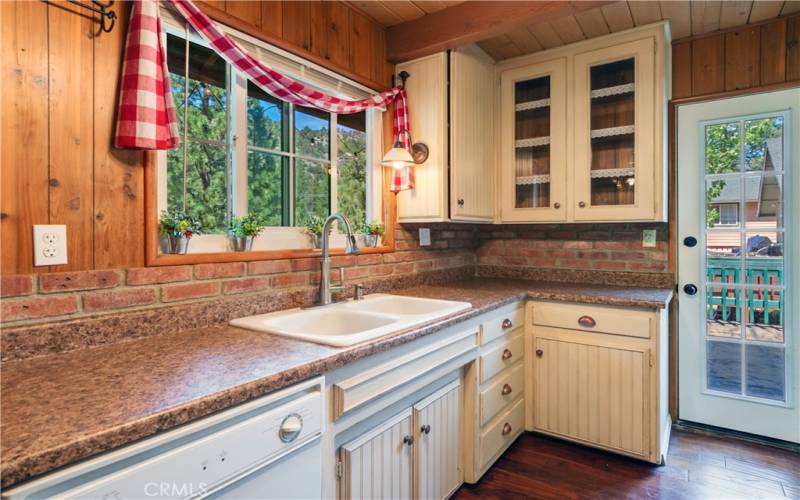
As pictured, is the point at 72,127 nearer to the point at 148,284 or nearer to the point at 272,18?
the point at 148,284

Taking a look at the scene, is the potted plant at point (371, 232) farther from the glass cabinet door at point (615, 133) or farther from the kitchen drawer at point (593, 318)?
the glass cabinet door at point (615, 133)

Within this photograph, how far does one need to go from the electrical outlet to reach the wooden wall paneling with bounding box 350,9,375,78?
1903 mm

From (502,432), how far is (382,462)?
0.98 metres

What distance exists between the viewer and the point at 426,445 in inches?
64.2

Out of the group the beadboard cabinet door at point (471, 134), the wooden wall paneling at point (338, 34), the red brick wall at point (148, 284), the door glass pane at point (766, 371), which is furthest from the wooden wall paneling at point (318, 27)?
the door glass pane at point (766, 371)

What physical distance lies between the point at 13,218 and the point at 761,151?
10.7 feet

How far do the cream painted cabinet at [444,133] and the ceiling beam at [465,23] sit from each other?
0.09 meters

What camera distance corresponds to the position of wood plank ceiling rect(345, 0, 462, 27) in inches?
82.5

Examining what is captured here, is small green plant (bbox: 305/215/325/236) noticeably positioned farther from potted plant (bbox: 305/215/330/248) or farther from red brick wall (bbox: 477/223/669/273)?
red brick wall (bbox: 477/223/669/273)

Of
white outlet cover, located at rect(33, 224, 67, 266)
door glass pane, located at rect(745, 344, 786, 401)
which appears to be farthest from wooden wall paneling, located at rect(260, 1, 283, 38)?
door glass pane, located at rect(745, 344, 786, 401)

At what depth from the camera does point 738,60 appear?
2.37 metres

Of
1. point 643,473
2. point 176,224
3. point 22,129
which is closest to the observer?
point 22,129

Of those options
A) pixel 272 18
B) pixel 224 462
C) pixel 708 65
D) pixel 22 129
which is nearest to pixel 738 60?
pixel 708 65

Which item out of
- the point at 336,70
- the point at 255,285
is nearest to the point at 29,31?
the point at 255,285
